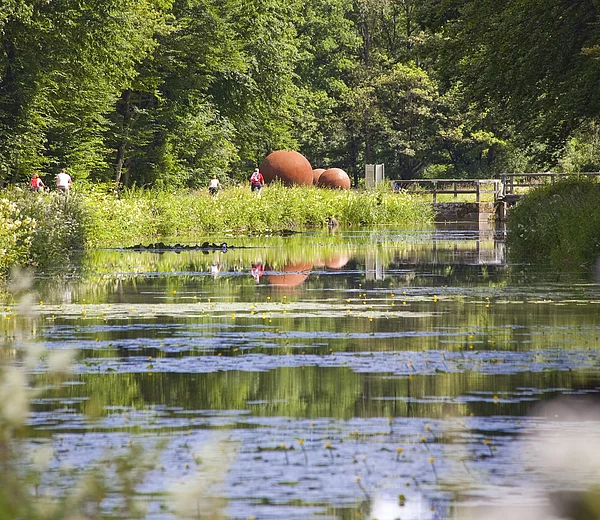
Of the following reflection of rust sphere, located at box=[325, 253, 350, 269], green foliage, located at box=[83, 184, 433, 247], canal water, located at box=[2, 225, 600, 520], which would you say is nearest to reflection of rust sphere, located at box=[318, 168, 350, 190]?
green foliage, located at box=[83, 184, 433, 247]

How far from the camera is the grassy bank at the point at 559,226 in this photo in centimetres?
2566

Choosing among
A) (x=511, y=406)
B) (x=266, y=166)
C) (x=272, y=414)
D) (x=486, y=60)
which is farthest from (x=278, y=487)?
(x=266, y=166)

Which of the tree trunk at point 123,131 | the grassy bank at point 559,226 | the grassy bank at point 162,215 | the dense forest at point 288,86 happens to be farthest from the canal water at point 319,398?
the tree trunk at point 123,131

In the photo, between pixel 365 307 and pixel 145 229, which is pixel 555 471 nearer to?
pixel 365 307

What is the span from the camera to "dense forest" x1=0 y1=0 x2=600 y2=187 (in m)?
29.8

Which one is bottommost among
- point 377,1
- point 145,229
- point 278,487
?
point 278,487

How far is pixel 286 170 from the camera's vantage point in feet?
227

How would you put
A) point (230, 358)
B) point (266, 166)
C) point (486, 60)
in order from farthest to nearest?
1. point (266, 166)
2. point (486, 60)
3. point (230, 358)

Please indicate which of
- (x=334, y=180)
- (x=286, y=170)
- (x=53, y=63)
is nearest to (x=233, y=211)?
(x=53, y=63)

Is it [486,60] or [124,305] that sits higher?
[486,60]

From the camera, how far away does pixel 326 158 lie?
102 m

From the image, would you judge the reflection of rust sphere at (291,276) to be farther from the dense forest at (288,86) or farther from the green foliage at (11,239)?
the dense forest at (288,86)

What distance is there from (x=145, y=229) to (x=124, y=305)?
26.9m

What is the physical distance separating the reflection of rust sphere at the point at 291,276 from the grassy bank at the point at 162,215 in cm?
448
